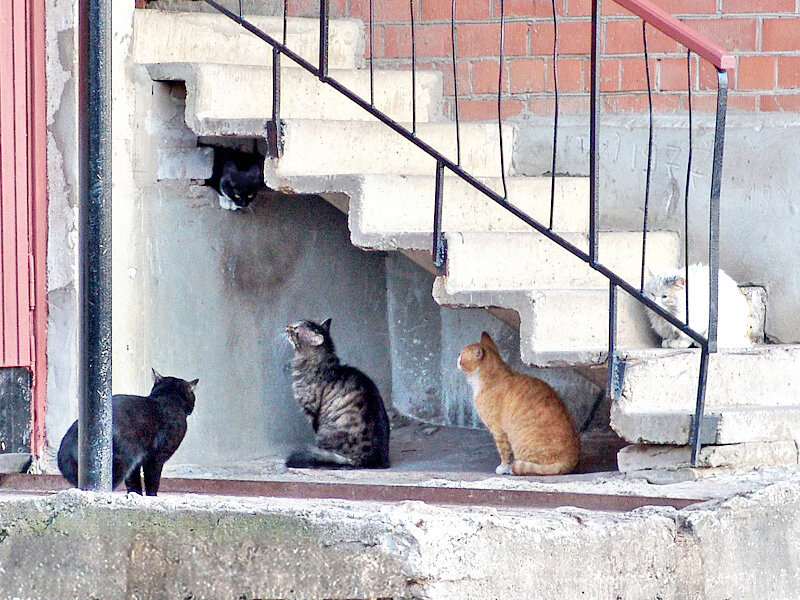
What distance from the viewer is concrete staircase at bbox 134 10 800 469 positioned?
169 inches

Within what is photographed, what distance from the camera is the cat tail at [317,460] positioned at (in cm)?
520

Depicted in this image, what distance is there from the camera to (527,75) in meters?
5.57

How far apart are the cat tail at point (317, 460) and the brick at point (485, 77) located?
1.89 m

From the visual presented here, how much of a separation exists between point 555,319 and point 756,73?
1.69 metres

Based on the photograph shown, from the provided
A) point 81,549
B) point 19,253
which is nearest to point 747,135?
point 19,253

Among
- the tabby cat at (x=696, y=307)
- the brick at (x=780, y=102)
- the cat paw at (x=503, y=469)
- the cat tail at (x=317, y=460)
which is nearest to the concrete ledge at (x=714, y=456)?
the tabby cat at (x=696, y=307)

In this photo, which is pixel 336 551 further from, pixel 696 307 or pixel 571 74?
pixel 571 74

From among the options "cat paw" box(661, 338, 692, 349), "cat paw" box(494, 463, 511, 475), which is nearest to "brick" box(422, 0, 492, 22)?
"cat paw" box(661, 338, 692, 349)

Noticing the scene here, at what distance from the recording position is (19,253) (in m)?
4.67

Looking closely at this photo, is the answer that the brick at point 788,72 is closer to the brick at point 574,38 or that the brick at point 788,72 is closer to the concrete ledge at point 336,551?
the brick at point 574,38

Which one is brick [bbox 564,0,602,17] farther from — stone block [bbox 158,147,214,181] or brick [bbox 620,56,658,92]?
stone block [bbox 158,147,214,181]

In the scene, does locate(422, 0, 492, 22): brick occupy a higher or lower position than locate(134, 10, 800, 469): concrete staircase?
higher

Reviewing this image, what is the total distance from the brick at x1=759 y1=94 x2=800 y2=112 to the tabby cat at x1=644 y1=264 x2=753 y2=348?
0.90 meters

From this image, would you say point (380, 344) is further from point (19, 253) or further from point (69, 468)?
point (69, 468)
